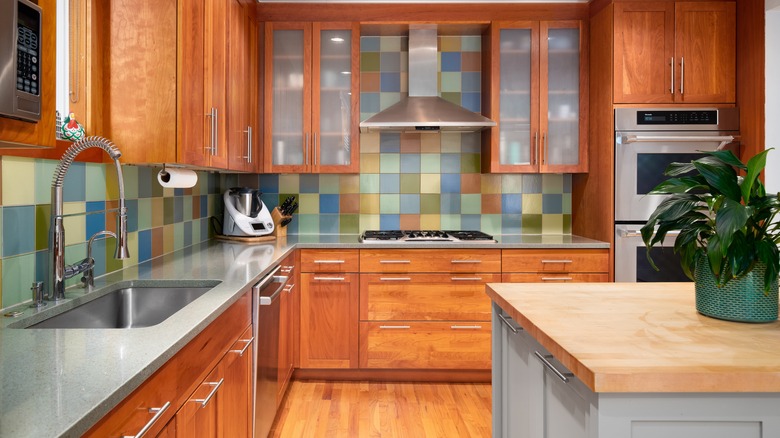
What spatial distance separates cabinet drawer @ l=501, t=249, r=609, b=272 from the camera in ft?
11.0

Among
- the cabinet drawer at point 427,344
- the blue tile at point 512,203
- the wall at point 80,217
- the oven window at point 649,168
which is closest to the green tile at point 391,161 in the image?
the blue tile at point 512,203

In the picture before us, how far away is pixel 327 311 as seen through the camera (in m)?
3.35

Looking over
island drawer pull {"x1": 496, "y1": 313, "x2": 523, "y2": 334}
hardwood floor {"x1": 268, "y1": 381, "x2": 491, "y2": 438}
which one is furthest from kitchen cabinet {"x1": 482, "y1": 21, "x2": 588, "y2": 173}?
island drawer pull {"x1": 496, "y1": 313, "x2": 523, "y2": 334}

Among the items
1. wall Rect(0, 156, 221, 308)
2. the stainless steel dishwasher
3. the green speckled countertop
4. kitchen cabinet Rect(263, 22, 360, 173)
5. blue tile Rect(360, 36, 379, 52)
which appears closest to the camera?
the green speckled countertop

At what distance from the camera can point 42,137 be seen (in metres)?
1.13

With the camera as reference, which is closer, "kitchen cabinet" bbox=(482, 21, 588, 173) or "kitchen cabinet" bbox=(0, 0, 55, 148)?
"kitchen cabinet" bbox=(0, 0, 55, 148)

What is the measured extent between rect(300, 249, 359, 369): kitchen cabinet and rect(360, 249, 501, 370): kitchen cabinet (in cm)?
7

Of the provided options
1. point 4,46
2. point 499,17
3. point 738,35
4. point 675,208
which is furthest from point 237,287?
point 738,35

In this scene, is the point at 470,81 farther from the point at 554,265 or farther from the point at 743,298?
the point at 743,298

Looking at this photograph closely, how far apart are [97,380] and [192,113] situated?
A: 5.04 ft

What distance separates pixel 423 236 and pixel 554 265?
0.84 m

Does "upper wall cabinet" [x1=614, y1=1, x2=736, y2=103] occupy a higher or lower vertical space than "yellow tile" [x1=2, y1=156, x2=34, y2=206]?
higher

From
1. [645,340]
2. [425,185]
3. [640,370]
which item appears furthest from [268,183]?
[640,370]

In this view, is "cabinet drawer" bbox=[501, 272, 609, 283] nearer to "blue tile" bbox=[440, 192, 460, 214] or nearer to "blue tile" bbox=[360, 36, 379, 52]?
"blue tile" bbox=[440, 192, 460, 214]
